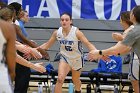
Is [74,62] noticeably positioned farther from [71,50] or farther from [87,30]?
[87,30]

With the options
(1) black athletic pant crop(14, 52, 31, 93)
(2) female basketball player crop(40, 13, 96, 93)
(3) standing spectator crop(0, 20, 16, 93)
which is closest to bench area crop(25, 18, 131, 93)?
(2) female basketball player crop(40, 13, 96, 93)

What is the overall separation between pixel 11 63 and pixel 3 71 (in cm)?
13

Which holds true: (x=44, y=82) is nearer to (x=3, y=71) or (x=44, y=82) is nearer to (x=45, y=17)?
(x=45, y=17)

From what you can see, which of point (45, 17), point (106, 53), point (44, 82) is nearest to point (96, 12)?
point (45, 17)

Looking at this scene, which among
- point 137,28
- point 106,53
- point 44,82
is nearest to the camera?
point 137,28

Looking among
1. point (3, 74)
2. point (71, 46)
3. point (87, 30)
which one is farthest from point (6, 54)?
point (87, 30)

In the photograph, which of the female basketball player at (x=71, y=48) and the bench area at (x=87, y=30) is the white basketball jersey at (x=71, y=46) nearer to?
the female basketball player at (x=71, y=48)

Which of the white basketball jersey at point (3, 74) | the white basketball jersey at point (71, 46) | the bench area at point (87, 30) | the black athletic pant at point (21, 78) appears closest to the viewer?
the white basketball jersey at point (3, 74)

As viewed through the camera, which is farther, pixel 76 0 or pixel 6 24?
pixel 76 0

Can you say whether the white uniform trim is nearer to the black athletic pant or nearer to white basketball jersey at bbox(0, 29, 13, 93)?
the black athletic pant

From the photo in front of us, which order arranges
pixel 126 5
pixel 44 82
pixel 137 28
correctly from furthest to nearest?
pixel 126 5 → pixel 44 82 → pixel 137 28

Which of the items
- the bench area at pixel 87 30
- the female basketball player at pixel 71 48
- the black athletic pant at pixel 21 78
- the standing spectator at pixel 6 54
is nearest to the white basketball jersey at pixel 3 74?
the standing spectator at pixel 6 54

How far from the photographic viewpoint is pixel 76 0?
10016 mm

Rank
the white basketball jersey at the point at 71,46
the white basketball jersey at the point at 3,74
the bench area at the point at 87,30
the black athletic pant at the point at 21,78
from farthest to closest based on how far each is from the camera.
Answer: the bench area at the point at 87,30, the white basketball jersey at the point at 71,46, the black athletic pant at the point at 21,78, the white basketball jersey at the point at 3,74
